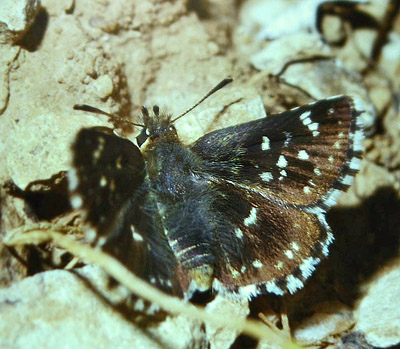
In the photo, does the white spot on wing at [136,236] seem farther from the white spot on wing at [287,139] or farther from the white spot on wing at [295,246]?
the white spot on wing at [287,139]

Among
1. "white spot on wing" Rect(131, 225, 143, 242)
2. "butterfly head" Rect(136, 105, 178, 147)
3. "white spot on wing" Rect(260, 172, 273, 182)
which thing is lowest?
"white spot on wing" Rect(260, 172, 273, 182)

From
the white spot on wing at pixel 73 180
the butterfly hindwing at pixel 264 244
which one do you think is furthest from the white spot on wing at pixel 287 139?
the white spot on wing at pixel 73 180

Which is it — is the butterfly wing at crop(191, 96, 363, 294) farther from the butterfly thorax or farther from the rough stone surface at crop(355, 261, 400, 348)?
the rough stone surface at crop(355, 261, 400, 348)

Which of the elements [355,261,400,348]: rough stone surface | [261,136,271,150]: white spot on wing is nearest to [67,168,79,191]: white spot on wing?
[261,136,271,150]: white spot on wing

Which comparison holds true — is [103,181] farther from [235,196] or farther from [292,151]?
[292,151]

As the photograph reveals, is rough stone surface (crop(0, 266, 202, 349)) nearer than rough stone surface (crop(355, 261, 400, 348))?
Yes

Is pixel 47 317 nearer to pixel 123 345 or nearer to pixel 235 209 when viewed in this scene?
pixel 123 345

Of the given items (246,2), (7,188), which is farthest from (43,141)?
(246,2)
